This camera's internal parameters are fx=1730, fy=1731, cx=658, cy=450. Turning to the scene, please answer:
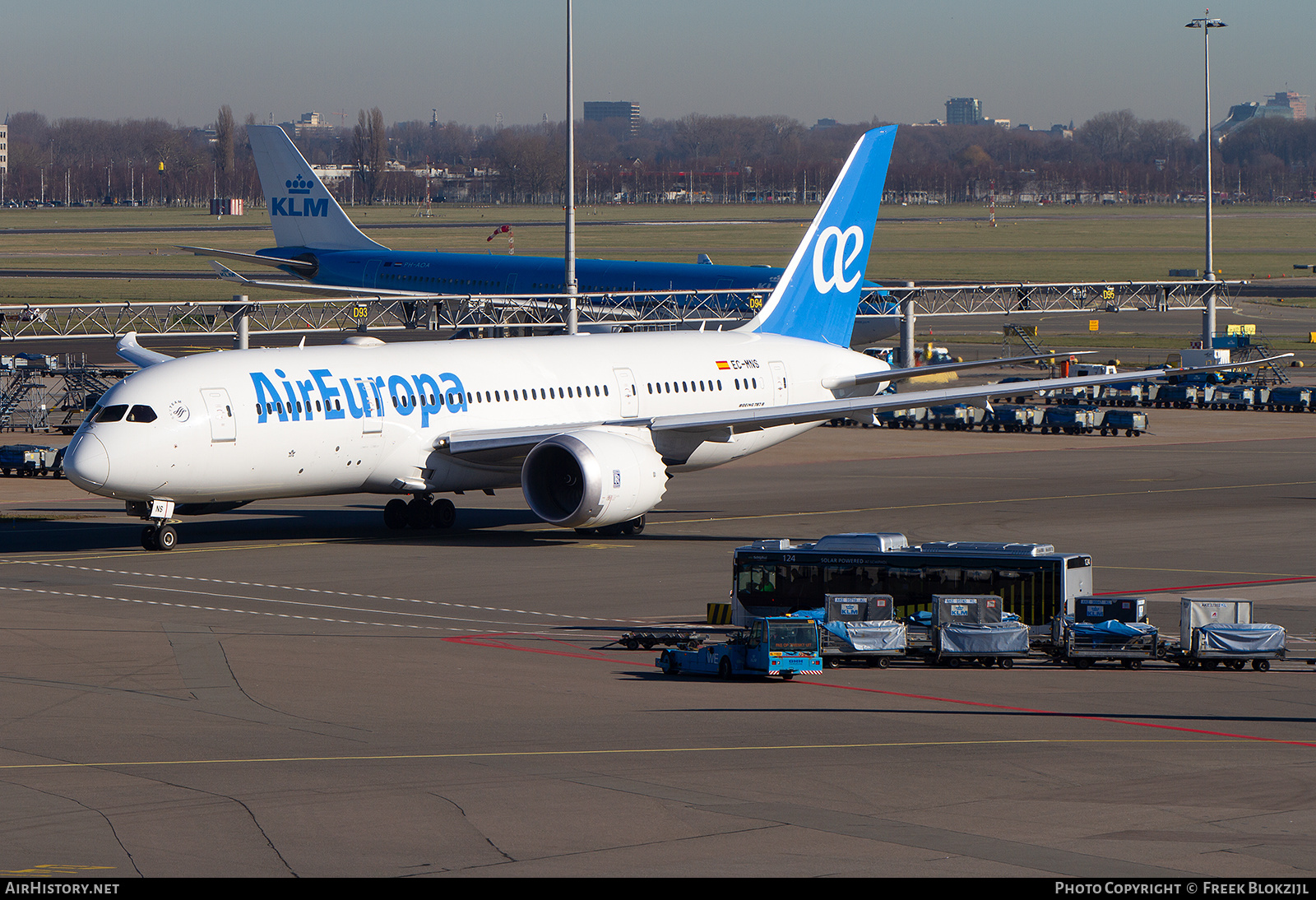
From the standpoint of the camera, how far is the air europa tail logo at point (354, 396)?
37.9 m

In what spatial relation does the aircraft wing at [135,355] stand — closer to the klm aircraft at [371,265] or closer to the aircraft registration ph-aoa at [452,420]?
the aircraft registration ph-aoa at [452,420]

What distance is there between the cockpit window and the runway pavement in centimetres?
323

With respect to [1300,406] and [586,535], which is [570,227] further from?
[1300,406]

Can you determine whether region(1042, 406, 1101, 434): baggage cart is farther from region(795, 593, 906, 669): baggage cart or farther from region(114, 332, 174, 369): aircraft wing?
region(795, 593, 906, 669): baggage cart

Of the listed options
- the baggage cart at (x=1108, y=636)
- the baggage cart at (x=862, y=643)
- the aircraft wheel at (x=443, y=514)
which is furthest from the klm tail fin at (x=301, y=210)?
the baggage cart at (x=1108, y=636)

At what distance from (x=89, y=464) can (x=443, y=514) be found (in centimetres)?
962

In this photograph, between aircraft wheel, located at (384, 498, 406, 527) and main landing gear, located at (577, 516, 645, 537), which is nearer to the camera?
main landing gear, located at (577, 516, 645, 537)

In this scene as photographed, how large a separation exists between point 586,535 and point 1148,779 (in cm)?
2468

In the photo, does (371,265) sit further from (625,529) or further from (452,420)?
(452,420)

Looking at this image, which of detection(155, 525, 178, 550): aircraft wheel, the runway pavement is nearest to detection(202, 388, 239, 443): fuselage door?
the runway pavement

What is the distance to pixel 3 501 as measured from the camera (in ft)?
158

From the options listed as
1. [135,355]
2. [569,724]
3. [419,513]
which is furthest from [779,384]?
[569,724]

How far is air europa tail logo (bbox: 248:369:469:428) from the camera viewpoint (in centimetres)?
3788

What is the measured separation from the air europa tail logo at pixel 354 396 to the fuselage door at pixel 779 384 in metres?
9.77
